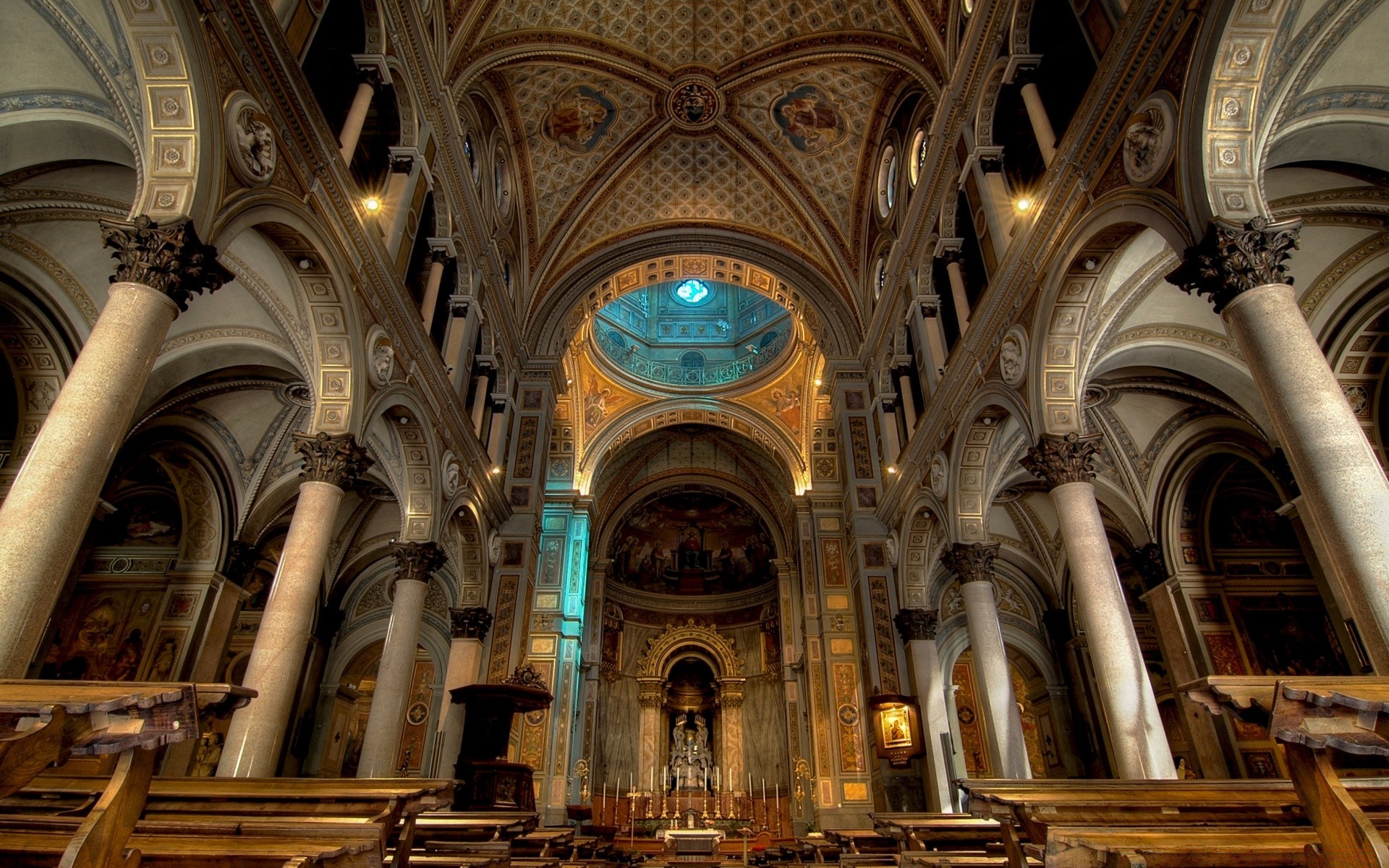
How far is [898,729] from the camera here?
1241cm

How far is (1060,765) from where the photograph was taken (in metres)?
17.2

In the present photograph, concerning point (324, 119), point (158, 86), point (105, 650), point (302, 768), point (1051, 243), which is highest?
point (324, 119)

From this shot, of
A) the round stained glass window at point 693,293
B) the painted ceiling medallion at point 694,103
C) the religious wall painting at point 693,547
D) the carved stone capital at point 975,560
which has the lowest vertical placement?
the carved stone capital at point 975,560

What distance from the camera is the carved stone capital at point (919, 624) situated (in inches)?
510

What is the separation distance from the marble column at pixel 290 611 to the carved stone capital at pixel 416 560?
2.47 metres

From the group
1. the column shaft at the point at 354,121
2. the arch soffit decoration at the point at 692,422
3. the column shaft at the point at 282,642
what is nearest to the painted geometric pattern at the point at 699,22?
the column shaft at the point at 354,121

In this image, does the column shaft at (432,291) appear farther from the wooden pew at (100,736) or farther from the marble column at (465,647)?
the wooden pew at (100,736)

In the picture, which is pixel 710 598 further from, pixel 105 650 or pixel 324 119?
A: pixel 324 119

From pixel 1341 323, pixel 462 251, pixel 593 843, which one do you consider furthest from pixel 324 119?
pixel 1341 323

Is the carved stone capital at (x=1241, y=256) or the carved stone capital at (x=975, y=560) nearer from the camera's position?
the carved stone capital at (x=1241, y=256)

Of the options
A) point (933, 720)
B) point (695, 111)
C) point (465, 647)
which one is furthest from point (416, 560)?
point (695, 111)

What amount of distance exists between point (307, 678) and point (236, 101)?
47.9 feet

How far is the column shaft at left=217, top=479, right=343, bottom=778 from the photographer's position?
6.74 meters

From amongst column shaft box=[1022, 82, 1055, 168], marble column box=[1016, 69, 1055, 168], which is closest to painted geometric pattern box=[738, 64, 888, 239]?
marble column box=[1016, 69, 1055, 168]
